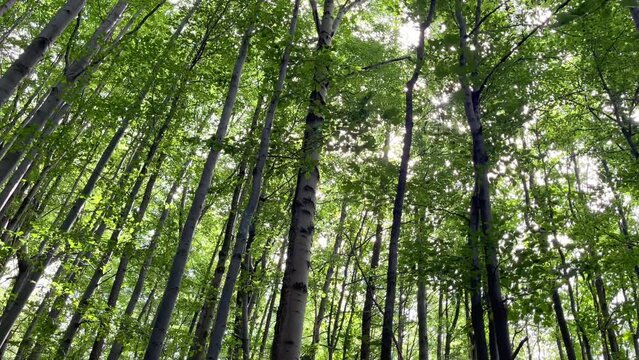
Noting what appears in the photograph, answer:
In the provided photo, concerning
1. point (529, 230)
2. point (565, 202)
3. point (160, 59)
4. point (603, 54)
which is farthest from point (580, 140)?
point (160, 59)

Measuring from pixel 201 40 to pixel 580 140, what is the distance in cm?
1215

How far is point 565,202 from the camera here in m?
14.0

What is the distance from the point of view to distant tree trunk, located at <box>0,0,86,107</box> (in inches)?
149

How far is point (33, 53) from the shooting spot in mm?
4023

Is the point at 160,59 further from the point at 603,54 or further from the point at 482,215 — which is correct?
the point at 603,54

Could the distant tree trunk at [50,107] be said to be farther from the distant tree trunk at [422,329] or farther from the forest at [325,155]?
the distant tree trunk at [422,329]

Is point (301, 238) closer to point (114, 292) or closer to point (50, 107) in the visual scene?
point (50, 107)

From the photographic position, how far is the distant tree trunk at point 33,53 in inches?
149

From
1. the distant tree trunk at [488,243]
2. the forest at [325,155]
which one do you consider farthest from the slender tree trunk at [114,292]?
the distant tree trunk at [488,243]

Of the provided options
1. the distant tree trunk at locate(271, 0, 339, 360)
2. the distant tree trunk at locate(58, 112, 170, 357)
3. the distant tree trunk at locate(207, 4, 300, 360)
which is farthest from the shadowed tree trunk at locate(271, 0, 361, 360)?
the distant tree trunk at locate(58, 112, 170, 357)

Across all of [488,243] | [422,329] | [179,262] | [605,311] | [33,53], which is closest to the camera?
[33,53]

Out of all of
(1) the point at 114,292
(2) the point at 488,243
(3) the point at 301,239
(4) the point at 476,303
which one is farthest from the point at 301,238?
(1) the point at 114,292

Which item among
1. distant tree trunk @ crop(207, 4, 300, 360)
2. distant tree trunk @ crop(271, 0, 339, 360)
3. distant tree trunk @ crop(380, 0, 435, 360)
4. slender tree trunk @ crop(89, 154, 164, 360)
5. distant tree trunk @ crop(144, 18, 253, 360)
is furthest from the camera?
slender tree trunk @ crop(89, 154, 164, 360)

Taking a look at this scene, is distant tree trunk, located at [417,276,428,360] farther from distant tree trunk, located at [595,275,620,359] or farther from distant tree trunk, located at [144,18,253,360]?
distant tree trunk, located at [144,18,253,360]
